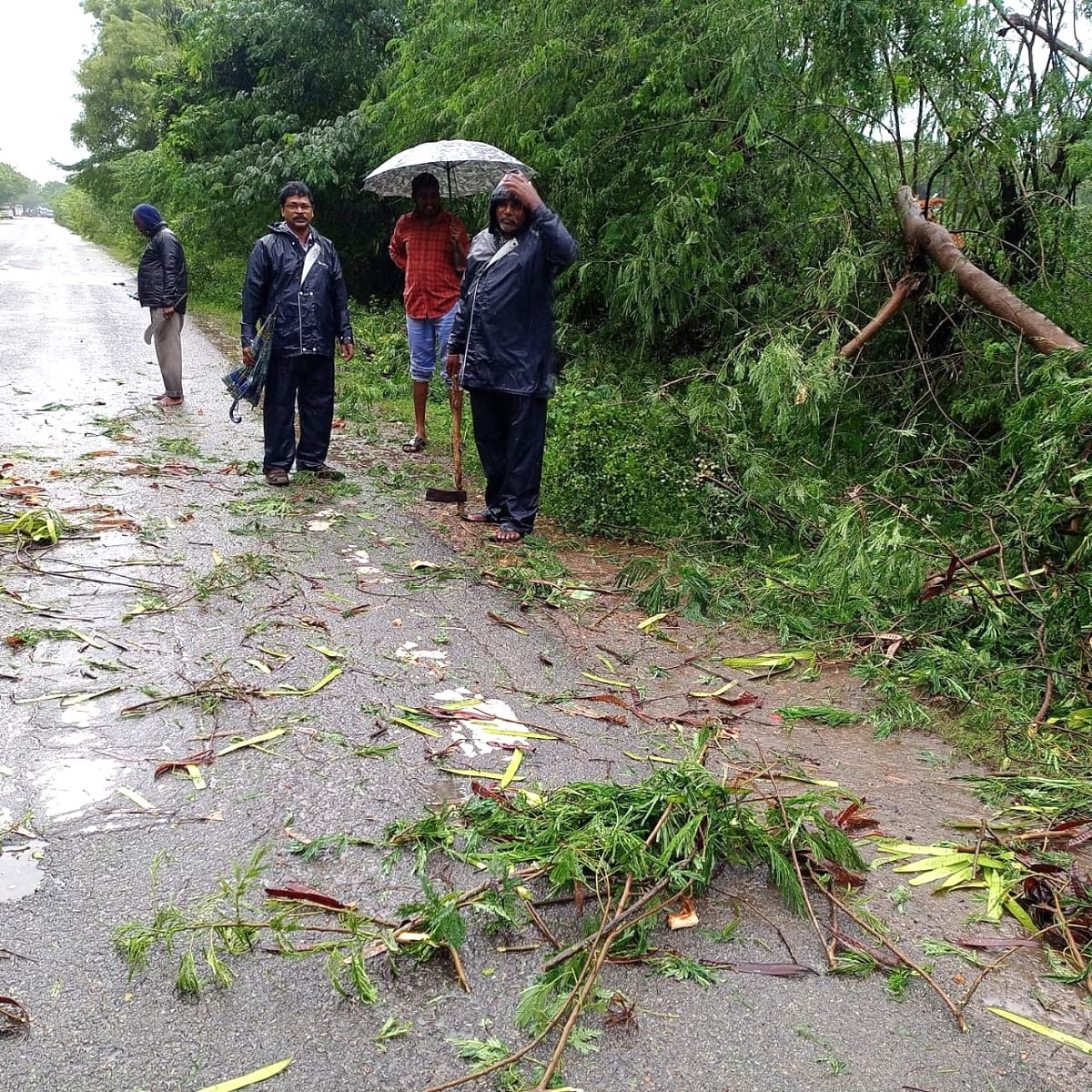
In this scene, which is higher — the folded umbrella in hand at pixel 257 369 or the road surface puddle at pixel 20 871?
the folded umbrella in hand at pixel 257 369

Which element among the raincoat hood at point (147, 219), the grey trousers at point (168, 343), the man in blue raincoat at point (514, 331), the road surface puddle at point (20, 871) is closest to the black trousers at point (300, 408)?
the man in blue raincoat at point (514, 331)

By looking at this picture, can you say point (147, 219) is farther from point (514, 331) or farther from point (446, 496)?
point (514, 331)

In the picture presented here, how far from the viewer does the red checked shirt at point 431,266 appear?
7961 millimetres

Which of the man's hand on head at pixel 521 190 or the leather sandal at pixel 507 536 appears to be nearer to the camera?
the man's hand on head at pixel 521 190

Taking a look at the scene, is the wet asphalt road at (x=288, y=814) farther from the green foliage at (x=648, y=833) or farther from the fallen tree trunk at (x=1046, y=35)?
the fallen tree trunk at (x=1046, y=35)

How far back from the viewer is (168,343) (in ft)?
32.8

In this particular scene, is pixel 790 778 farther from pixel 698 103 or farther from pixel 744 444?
pixel 698 103

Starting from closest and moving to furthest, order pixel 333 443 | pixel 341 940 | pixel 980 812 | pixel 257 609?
pixel 341 940 < pixel 980 812 < pixel 257 609 < pixel 333 443

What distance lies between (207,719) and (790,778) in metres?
2.17

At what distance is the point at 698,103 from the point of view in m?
8.17

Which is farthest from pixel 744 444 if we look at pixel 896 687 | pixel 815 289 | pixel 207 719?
pixel 207 719

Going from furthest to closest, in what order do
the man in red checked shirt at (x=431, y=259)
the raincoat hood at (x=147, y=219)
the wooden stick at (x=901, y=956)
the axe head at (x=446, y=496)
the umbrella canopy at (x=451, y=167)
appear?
the raincoat hood at (x=147, y=219) < the man in red checked shirt at (x=431, y=259) < the umbrella canopy at (x=451, y=167) < the axe head at (x=446, y=496) < the wooden stick at (x=901, y=956)

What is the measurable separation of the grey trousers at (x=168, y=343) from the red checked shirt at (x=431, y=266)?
3.17m

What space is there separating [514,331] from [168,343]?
533 cm
